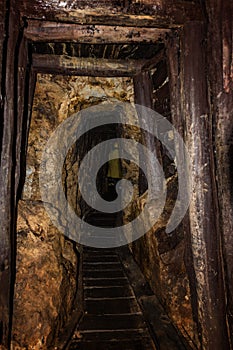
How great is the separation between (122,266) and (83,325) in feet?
5.13

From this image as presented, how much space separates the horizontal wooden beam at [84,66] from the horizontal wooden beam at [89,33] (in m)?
0.39

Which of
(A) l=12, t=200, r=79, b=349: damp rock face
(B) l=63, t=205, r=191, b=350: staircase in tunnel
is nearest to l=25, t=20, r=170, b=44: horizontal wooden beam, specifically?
(A) l=12, t=200, r=79, b=349: damp rock face

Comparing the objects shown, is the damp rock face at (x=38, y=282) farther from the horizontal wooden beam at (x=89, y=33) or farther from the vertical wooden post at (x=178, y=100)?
the horizontal wooden beam at (x=89, y=33)

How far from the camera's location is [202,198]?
83.9 inches

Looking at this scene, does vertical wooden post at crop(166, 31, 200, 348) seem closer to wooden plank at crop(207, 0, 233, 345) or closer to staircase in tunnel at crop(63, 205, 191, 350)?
wooden plank at crop(207, 0, 233, 345)

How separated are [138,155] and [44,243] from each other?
167 cm

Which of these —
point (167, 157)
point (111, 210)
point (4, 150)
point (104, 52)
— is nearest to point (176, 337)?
point (167, 157)

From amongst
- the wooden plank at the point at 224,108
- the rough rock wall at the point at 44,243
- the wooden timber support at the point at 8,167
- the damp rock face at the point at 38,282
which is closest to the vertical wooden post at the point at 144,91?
the rough rock wall at the point at 44,243

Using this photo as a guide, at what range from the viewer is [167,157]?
280cm

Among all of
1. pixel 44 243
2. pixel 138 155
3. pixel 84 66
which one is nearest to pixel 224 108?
pixel 84 66

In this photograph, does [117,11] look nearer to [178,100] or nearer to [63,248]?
[178,100]

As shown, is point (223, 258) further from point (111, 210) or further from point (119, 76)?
point (111, 210)

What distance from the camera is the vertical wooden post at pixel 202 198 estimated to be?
202 cm

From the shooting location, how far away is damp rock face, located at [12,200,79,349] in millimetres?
2305
